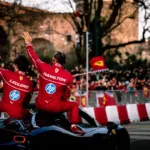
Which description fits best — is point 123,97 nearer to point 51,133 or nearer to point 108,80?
point 108,80

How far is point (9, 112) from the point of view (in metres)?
8.96

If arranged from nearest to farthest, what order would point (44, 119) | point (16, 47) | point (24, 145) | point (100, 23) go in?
point (24, 145), point (44, 119), point (16, 47), point (100, 23)

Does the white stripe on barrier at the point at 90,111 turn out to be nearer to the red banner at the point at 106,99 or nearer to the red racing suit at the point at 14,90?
the red banner at the point at 106,99

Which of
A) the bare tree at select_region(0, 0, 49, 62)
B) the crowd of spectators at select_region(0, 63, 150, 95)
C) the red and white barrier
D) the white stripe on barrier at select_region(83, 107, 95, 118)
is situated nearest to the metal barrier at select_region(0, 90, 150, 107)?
the crowd of spectators at select_region(0, 63, 150, 95)

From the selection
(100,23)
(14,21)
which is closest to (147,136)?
(14,21)

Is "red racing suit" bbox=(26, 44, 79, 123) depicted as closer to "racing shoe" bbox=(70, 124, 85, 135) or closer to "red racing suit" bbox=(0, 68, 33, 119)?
"racing shoe" bbox=(70, 124, 85, 135)

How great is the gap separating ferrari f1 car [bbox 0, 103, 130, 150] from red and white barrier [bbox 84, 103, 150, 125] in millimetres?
10870

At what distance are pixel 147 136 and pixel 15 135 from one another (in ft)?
27.2

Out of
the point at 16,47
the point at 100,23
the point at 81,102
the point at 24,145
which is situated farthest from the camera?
the point at 100,23

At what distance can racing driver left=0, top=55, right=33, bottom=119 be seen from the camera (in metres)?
8.91

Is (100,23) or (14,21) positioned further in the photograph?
(100,23)

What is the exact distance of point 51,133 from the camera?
7574 mm

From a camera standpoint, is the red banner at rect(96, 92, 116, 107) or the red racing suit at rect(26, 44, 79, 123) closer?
the red racing suit at rect(26, 44, 79, 123)

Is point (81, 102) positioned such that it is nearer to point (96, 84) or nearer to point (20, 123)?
point (96, 84)
